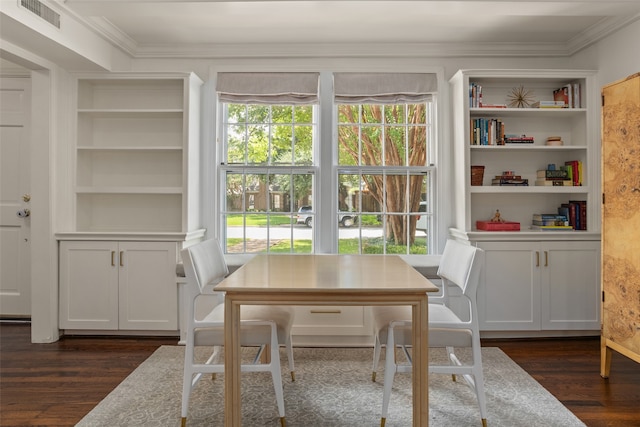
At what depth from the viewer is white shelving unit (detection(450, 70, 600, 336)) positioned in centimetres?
362

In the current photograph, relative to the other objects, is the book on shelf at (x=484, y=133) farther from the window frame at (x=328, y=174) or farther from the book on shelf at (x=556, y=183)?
the book on shelf at (x=556, y=183)

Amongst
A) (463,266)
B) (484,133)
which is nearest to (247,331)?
(463,266)

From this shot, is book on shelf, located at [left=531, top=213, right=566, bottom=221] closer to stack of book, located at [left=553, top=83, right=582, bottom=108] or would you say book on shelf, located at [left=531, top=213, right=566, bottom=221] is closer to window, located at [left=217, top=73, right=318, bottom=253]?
stack of book, located at [left=553, top=83, right=582, bottom=108]

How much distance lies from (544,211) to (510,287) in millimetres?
885

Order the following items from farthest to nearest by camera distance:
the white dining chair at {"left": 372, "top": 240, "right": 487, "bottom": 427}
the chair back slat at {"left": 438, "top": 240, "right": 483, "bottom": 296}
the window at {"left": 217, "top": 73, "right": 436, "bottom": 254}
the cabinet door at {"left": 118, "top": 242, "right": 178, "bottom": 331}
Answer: the window at {"left": 217, "top": 73, "right": 436, "bottom": 254} < the cabinet door at {"left": 118, "top": 242, "right": 178, "bottom": 331} < the chair back slat at {"left": 438, "top": 240, "right": 483, "bottom": 296} < the white dining chair at {"left": 372, "top": 240, "right": 487, "bottom": 427}

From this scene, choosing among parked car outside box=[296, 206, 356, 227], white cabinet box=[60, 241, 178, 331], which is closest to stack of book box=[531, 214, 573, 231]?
parked car outside box=[296, 206, 356, 227]

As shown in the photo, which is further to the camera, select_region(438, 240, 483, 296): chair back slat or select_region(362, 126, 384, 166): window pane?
select_region(362, 126, 384, 166): window pane

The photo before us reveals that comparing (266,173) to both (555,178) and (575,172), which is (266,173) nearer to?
(555,178)

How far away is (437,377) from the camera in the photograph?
2.85m

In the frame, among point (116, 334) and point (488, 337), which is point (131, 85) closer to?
point (116, 334)

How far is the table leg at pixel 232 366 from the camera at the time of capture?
6.49ft

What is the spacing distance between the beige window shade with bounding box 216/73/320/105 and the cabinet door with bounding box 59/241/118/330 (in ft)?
5.41

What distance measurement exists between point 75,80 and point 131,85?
1.45 ft

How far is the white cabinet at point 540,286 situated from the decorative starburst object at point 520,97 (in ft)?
4.07
